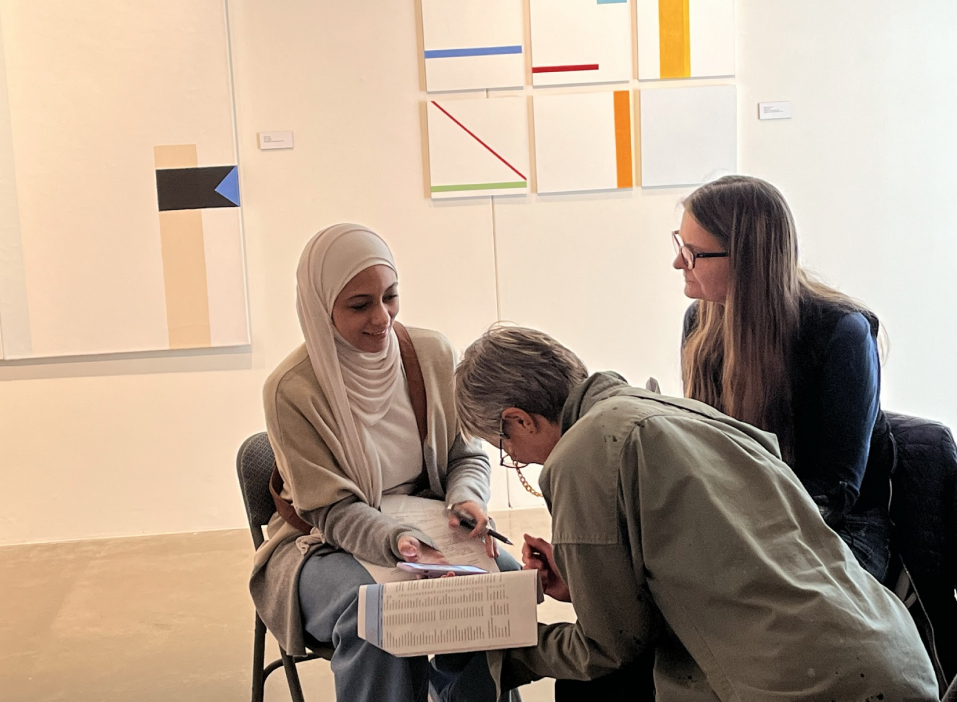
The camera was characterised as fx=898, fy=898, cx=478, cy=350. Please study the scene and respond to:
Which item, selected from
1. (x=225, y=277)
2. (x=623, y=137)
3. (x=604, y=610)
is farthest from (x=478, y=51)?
(x=604, y=610)

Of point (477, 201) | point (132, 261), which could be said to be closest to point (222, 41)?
point (132, 261)

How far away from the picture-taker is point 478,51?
418cm

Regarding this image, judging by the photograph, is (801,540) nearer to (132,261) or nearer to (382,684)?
(382,684)

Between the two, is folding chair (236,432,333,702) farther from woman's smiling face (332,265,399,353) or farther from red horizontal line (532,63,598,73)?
red horizontal line (532,63,598,73)

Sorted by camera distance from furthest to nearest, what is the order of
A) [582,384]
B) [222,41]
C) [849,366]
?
[222,41]
[849,366]
[582,384]

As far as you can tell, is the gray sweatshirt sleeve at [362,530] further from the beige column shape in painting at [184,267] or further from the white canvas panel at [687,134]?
the white canvas panel at [687,134]

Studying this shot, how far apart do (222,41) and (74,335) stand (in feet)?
5.03

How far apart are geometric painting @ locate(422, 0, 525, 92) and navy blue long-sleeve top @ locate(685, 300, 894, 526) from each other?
236 cm

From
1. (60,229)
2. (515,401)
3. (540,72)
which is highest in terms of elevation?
(540,72)

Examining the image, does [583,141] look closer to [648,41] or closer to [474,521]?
[648,41]

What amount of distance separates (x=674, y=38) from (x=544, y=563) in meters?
3.15

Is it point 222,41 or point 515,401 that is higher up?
point 222,41

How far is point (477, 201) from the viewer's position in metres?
4.30

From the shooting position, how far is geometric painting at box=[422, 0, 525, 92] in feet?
13.6
